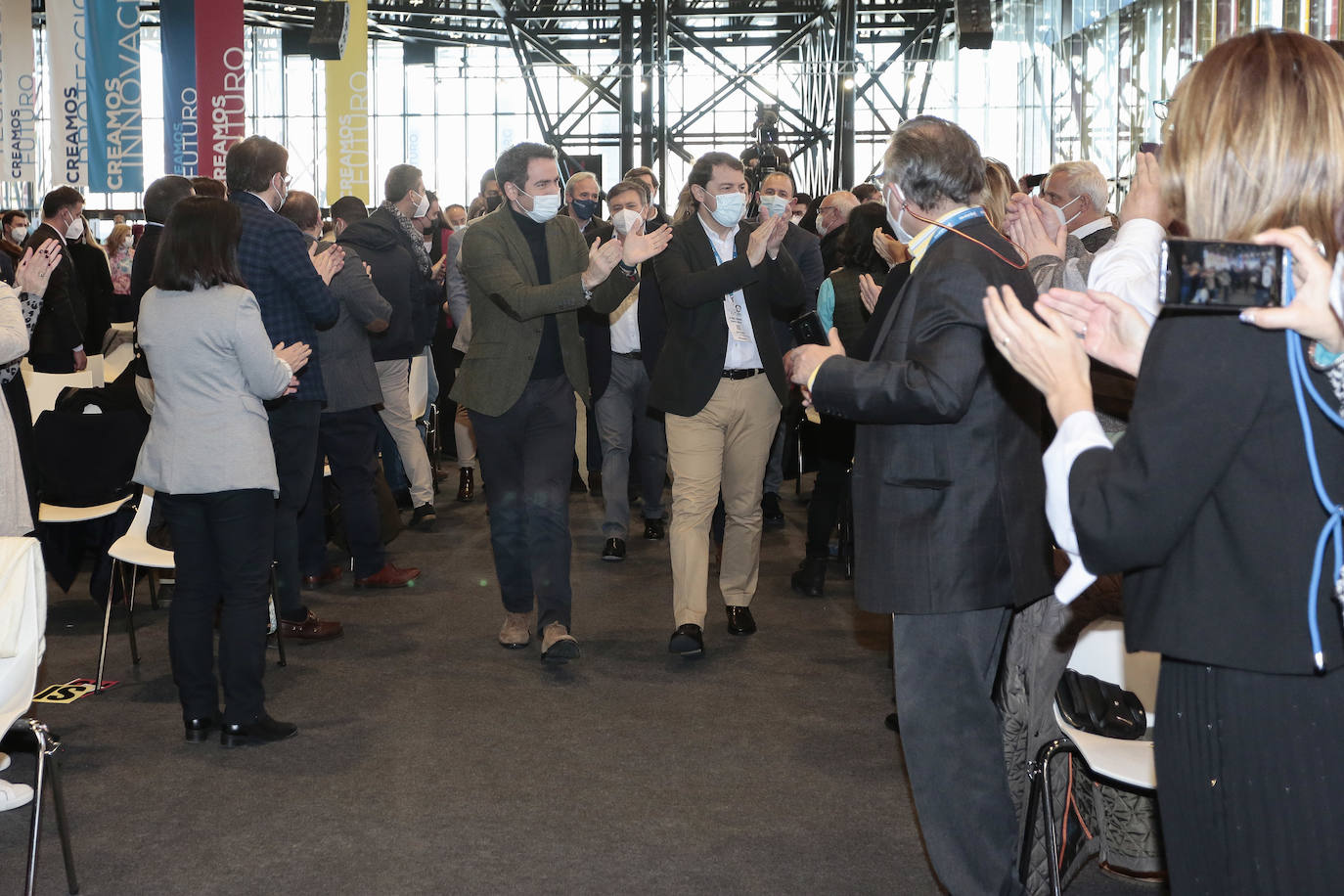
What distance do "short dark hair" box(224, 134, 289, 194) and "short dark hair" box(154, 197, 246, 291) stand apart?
0.90 metres

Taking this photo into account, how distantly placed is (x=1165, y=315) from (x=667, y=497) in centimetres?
684

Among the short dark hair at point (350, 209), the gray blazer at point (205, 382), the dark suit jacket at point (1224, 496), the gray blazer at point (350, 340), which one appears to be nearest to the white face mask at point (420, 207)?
the short dark hair at point (350, 209)

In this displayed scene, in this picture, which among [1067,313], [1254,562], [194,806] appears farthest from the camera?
[194,806]

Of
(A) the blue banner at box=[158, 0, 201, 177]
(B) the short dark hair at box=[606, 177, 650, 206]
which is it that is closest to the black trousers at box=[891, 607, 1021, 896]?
(B) the short dark hair at box=[606, 177, 650, 206]

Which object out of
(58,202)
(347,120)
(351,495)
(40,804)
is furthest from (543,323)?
(347,120)

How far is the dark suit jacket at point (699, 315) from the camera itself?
458cm

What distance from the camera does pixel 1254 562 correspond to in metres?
1.41

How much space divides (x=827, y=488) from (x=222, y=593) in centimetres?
279

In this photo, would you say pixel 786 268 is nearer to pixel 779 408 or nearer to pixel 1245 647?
pixel 779 408

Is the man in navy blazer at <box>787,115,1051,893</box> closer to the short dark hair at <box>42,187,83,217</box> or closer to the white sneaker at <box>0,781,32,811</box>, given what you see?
the white sneaker at <box>0,781,32,811</box>

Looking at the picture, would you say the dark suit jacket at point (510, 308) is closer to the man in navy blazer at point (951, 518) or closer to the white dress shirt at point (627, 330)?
the white dress shirt at point (627, 330)

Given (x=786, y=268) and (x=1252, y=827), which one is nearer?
(x=1252, y=827)

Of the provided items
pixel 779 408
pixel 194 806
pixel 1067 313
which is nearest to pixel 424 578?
pixel 779 408

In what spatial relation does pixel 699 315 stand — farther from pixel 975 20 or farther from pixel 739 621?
pixel 975 20
